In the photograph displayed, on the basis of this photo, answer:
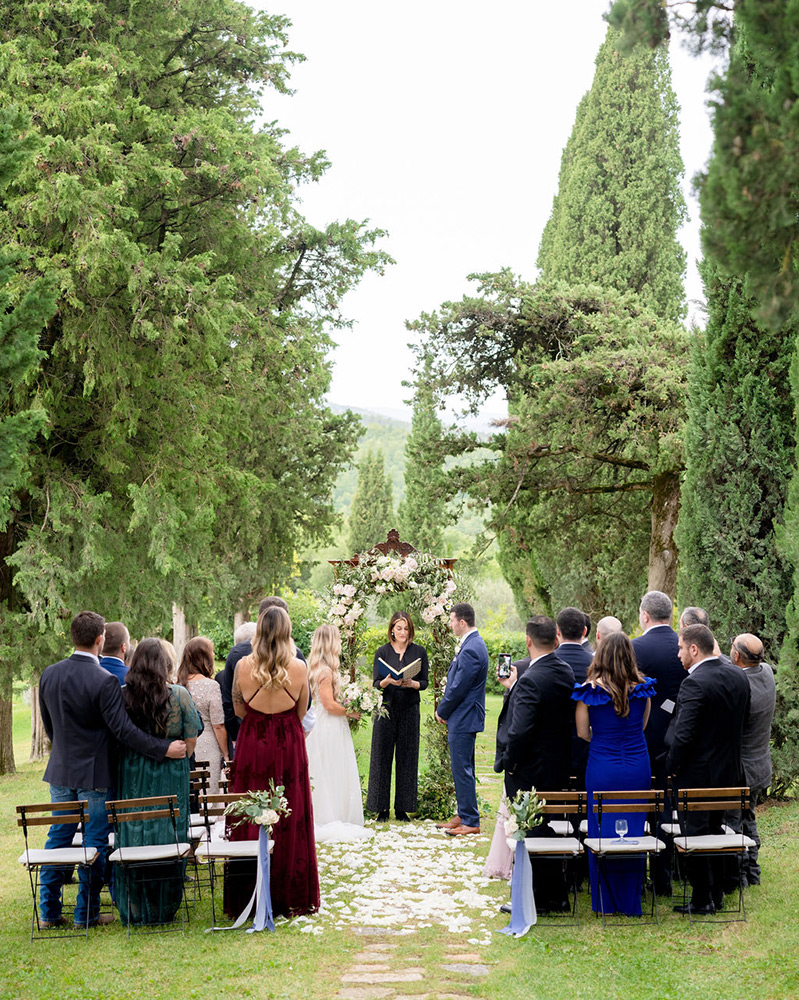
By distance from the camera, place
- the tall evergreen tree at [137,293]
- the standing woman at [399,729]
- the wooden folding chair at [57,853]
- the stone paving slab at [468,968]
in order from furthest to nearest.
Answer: the tall evergreen tree at [137,293] → the standing woman at [399,729] → the wooden folding chair at [57,853] → the stone paving slab at [468,968]

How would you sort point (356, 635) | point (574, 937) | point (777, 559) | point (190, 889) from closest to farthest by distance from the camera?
point (574, 937), point (190, 889), point (777, 559), point (356, 635)

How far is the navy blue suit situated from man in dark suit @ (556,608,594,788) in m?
1.86

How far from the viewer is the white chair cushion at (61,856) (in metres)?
6.04

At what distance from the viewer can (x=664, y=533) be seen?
633 inches

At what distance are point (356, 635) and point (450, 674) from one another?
2030mm

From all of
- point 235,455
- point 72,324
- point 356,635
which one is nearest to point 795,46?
point 356,635

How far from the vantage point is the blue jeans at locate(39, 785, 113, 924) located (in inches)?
251

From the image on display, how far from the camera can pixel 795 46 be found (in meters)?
4.00

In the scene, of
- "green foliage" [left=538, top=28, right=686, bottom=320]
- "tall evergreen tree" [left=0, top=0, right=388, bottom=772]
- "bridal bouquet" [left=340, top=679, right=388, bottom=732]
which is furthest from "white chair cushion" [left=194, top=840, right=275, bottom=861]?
"green foliage" [left=538, top=28, right=686, bottom=320]

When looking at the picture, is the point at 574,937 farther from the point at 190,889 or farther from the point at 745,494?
the point at 745,494

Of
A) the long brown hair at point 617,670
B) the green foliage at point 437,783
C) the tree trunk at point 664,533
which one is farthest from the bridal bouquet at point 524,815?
the tree trunk at point 664,533

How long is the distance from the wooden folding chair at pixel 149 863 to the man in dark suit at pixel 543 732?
2.26 meters

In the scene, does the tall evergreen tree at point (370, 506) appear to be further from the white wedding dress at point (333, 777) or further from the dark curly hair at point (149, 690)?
the dark curly hair at point (149, 690)

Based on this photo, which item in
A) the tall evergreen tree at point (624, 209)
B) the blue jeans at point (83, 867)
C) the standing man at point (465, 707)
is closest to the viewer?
the blue jeans at point (83, 867)
